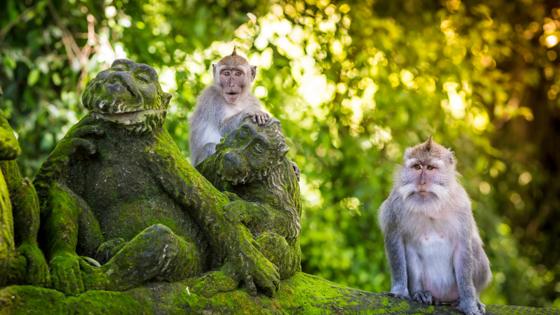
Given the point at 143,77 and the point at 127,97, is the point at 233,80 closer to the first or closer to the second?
the point at 143,77

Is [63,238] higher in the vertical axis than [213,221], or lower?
lower

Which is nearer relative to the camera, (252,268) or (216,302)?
(216,302)

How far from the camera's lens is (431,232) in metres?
5.93

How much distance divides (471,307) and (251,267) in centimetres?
170

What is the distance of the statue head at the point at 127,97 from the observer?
14.9 feet

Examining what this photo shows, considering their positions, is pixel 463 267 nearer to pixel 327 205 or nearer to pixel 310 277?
pixel 310 277

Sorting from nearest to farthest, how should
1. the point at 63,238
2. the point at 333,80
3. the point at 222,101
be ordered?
the point at 63,238 → the point at 222,101 → the point at 333,80

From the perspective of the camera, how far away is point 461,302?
5.64 meters

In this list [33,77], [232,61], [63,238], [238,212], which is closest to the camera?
[63,238]

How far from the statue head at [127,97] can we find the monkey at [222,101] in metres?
2.61

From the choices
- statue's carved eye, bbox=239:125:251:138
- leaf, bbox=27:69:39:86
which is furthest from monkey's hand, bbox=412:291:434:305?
leaf, bbox=27:69:39:86

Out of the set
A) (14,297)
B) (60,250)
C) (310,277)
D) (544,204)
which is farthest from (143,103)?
(544,204)

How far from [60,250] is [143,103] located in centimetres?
91

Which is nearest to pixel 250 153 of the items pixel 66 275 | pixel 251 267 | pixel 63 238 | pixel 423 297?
pixel 251 267
